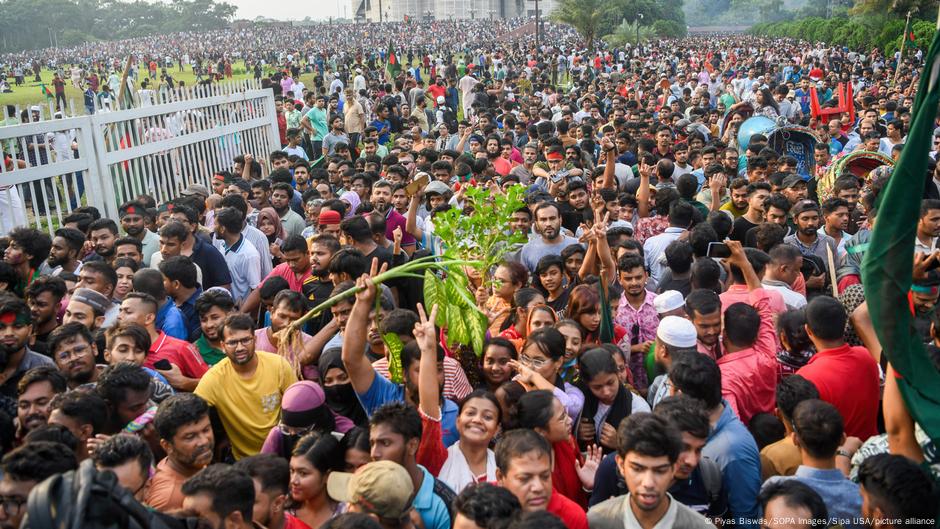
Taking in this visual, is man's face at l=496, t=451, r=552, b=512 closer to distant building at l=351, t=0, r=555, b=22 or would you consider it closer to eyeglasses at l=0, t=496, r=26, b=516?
eyeglasses at l=0, t=496, r=26, b=516

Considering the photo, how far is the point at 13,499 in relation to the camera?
10.1 ft

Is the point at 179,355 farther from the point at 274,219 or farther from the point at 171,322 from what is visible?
the point at 274,219

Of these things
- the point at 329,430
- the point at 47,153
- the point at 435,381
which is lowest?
the point at 329,430

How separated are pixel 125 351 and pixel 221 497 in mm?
1689

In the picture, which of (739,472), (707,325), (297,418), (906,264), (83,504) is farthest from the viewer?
(707,325)

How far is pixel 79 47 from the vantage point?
229 ft

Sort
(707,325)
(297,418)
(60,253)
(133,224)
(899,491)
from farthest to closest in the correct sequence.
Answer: (133,224)
(60,253)
(707,325)
(297,418)
(899,491)

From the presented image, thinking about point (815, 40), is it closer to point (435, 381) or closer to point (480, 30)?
point (480, 30)

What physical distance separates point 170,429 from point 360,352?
36.0 inches

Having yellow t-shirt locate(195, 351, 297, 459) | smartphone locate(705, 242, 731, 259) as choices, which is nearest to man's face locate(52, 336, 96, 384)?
yellow t-shirt locate(195, 351, 297, 459)

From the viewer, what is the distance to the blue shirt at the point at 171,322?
544cm

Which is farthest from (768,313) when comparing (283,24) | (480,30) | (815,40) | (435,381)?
(283,24)

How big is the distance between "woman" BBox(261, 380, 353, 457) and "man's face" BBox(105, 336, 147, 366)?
1.01 m

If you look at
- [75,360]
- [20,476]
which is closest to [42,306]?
[75,360]
